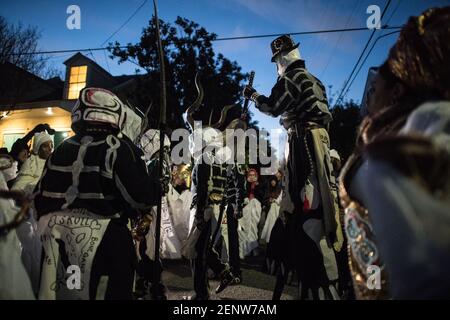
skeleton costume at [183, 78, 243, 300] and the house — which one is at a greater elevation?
the house

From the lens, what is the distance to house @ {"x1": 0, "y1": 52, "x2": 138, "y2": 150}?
14758 millimetres

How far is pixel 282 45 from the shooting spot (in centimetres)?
363

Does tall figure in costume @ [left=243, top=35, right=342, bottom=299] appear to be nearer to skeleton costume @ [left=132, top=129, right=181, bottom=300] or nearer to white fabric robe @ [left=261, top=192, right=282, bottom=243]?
skeleton costume @ [left=132, top=129, right=181, bottom=300]

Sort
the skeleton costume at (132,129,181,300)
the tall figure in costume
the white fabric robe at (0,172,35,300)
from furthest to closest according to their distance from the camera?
the skeleton costume at (132,129,181,300)
the tall figure in costume
the white fabric robe at (0,172,35,300)

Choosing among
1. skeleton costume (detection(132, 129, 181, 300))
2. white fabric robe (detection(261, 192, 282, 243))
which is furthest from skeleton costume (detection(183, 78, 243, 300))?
white fabric robe (detection(261, 192, 282, 243))

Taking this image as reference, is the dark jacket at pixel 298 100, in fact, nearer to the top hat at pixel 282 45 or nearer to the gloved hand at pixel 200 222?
→ the top hat at pixel 282 45

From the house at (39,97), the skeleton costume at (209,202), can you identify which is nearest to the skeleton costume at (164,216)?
the skeleton costume at (209,202)

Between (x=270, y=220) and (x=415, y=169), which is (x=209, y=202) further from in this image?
(x=270, y=220)

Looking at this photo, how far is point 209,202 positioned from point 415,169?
4171 mm

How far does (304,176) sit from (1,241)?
2428 mm

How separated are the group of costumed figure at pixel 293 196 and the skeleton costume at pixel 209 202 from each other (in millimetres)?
22

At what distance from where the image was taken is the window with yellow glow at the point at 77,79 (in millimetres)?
17109

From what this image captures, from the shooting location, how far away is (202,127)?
543 centimetres
